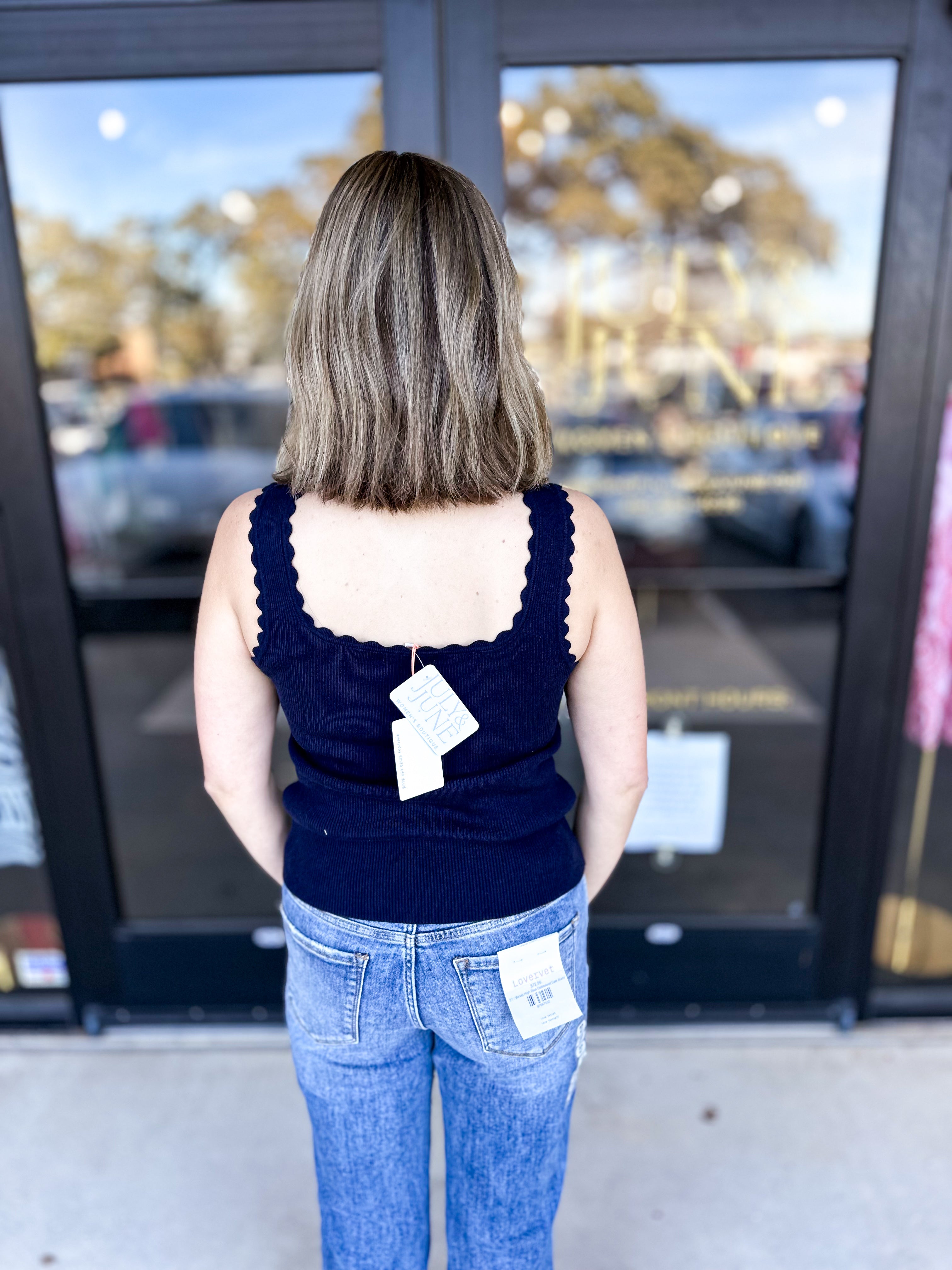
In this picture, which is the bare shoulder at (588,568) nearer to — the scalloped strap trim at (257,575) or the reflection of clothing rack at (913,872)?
the scalloped strap trim at (257,575)

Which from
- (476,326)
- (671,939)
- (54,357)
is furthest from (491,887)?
(54,357)

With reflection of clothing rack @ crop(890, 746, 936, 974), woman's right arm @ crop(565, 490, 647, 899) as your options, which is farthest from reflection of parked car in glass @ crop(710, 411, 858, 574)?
woman's right arm @ crop(565, 490, 647, 899)

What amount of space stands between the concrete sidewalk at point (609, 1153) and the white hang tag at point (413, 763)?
1262mm

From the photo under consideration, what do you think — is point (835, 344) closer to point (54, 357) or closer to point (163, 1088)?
point (163, 1088)

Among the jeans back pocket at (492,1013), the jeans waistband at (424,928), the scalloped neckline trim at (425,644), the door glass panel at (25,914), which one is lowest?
the door glass panel at (25,914)

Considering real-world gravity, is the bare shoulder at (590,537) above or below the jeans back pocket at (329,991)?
above

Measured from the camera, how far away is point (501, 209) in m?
1.89

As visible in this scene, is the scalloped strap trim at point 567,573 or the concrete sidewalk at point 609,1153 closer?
the scalloped strap trim at point 567,573

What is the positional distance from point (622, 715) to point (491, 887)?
0.29m

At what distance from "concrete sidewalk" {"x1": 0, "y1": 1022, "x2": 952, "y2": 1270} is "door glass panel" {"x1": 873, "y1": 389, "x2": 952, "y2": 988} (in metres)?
0.17

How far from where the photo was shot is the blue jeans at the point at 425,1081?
111 cm

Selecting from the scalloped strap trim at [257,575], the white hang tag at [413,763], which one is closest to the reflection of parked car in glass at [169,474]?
the scalloped strap trim at [257,575]

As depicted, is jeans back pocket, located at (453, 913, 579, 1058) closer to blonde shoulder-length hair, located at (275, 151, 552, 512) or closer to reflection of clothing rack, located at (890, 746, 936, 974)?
blonde shoulder-length hair, located at (275, 151, 552, 512)

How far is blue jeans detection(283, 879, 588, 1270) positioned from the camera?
3.64 ft
